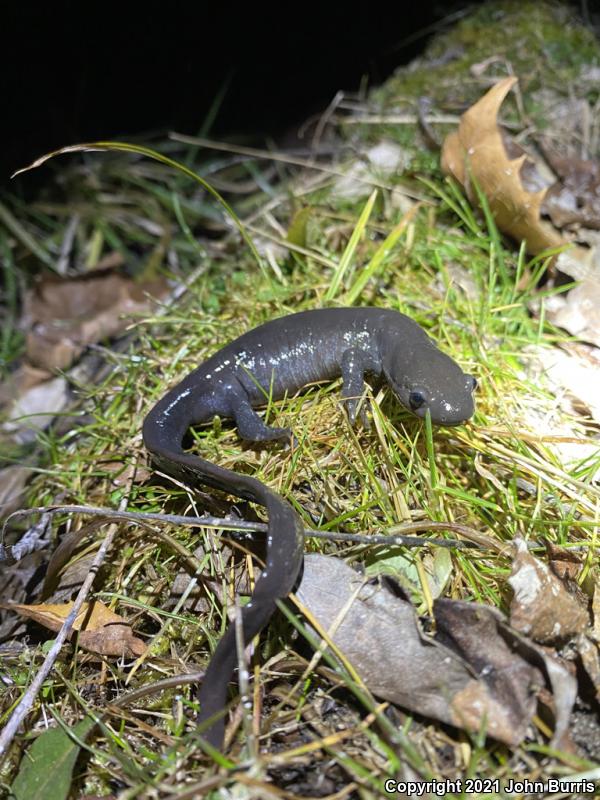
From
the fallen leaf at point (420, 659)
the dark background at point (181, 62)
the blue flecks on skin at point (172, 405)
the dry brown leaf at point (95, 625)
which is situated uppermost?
the dark background at point (181, 62)

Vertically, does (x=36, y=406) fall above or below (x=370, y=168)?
below

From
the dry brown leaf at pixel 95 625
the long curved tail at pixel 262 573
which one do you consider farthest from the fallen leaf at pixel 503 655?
the dry brown leaf at pixel 95 625

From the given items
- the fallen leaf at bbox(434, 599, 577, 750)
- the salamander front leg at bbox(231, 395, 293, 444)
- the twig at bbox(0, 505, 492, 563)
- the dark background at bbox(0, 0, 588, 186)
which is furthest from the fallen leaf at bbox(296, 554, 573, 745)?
the dark background at bbox(0, 0, 588, 186)

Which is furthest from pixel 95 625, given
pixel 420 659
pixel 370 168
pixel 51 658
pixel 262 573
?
pixel 370 168

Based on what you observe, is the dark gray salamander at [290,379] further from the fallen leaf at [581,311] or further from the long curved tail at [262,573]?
the fallen leaf at [581,311]

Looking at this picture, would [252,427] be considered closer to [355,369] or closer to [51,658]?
[355,369]

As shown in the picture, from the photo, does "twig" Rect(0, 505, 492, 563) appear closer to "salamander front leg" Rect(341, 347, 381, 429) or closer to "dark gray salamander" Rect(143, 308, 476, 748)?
"dark gray salamander" Rect(143, 308, 476, 748)
